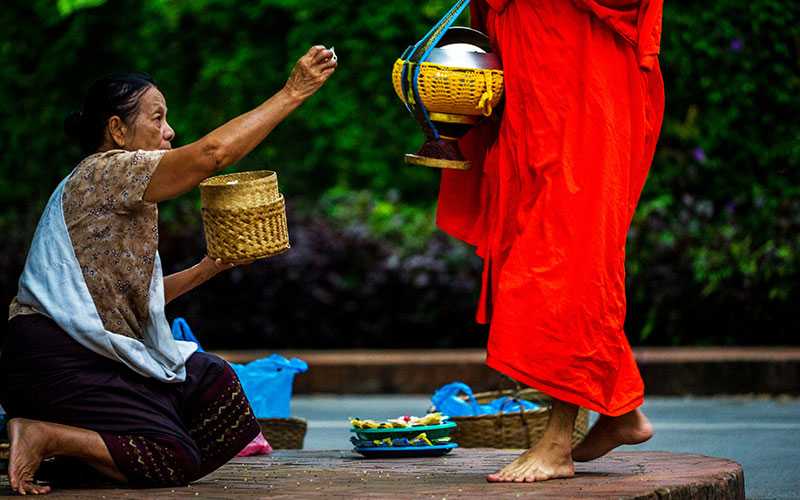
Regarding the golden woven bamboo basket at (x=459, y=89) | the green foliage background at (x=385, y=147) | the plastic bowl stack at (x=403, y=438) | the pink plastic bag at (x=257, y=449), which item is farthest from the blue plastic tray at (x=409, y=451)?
the green foliage background at (x=385, y=147)

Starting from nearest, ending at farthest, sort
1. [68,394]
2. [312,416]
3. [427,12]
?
1. [68,394]
2. [312,416]
3. [427,12]

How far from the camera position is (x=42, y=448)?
13.4 feet

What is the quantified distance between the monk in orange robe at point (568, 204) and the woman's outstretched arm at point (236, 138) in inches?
A: 24.2

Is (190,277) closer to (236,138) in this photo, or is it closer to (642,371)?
(236,138)

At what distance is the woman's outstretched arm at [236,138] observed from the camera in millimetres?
3998

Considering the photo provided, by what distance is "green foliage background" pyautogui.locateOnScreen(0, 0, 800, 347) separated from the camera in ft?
31.9

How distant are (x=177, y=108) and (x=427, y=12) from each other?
2.61 m

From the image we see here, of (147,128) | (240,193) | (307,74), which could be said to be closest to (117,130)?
(147,128)

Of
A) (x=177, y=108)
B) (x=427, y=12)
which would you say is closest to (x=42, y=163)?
(x=177, y=108)

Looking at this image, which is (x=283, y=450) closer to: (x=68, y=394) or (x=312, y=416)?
(x=68, y=394)

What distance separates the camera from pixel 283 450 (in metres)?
5.60

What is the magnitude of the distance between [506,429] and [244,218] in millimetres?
1755

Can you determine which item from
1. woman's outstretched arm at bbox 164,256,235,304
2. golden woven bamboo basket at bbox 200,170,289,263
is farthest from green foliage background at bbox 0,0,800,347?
golden woven bamboo basket at bbox 200,170,289,263

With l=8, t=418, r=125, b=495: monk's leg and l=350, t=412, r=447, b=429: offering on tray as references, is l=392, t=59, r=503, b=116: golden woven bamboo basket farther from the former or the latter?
l=8, t=418, r=125, b=495: monk's leg
